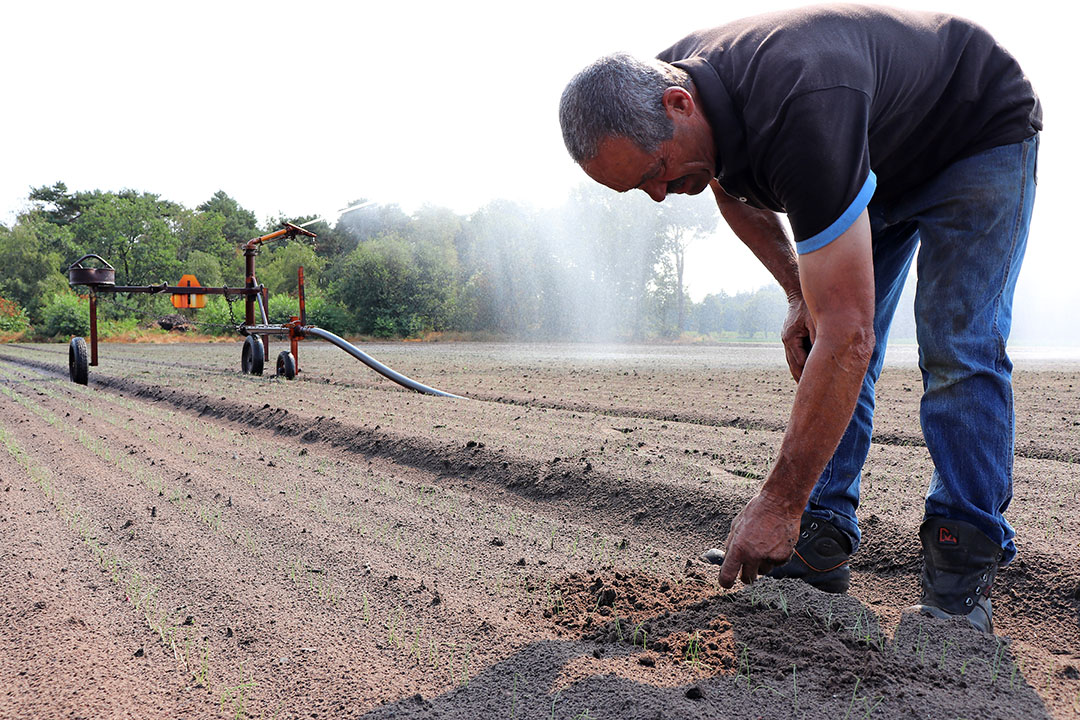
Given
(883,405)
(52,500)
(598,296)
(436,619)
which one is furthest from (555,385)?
(598,296)

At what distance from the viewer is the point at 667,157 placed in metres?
1.77

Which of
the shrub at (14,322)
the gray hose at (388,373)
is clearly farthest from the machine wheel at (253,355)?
the shrub at (14,322)

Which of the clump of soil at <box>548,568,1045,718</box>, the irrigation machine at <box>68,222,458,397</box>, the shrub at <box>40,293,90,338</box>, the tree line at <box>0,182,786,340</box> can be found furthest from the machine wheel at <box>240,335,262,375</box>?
the shrub at <box>40,293,90,338</box>

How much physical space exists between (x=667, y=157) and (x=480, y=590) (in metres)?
1.58

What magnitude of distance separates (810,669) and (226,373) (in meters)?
10.8

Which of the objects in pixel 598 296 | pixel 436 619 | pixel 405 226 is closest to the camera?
pixel 436 619

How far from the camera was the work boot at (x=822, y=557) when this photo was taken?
2.40 metres

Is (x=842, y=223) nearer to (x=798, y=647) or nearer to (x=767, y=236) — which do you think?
(x=767, y=236)

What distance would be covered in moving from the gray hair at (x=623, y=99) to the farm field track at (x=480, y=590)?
4.48 ft

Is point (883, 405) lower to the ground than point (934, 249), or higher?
lower

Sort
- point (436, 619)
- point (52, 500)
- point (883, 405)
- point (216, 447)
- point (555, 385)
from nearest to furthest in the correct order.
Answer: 1. point (436, 619)
2. point (52, 500)
3. point (216, 447)
4. point (883, 405)
5. point (555, 385)

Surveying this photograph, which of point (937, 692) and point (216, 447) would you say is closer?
point (937, 692)

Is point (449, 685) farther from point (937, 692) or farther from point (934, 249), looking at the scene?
point (934, 249)

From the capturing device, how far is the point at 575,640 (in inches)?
83.0
